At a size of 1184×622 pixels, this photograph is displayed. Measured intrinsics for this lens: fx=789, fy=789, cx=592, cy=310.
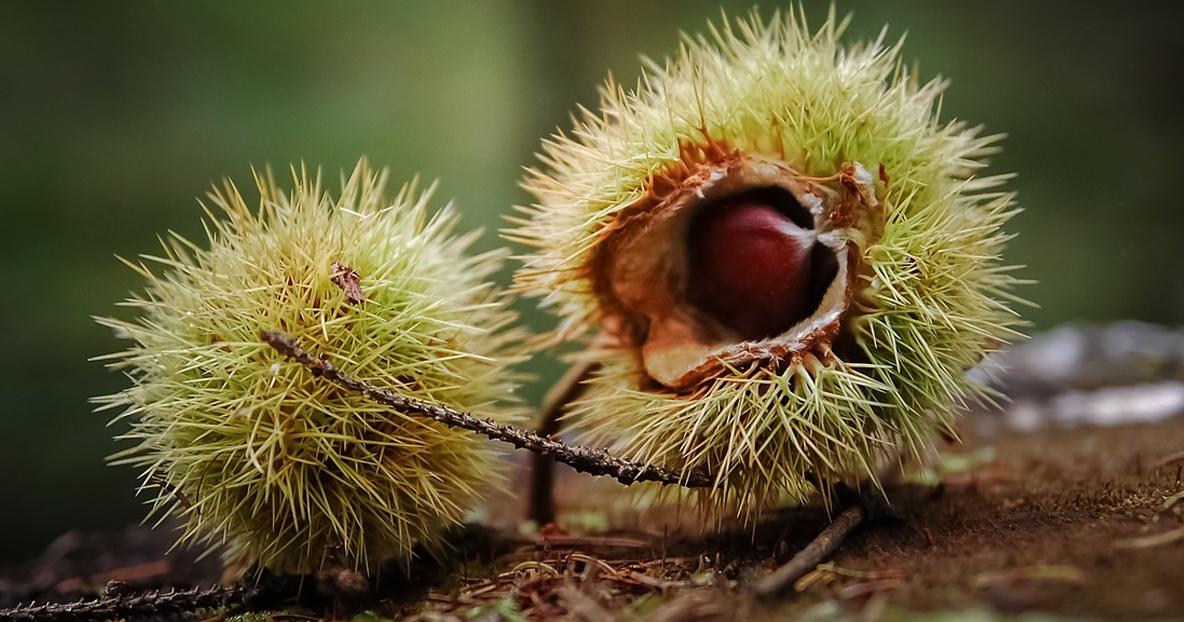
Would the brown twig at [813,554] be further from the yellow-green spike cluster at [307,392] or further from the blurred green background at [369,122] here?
the blurred green background at [369,122]

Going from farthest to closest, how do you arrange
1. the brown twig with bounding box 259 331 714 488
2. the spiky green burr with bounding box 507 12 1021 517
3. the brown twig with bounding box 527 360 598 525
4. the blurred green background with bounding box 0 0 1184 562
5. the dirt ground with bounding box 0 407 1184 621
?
the blurred green background with bounding box 0 0 1184 562
the brown twig with bounding box 527 360 598 525
the spiky green burr with bounding box 507 12 1021 517
the brown twig with bounding box 259 331 714 488
the dirt ground with bounding box 0 407 1184 621

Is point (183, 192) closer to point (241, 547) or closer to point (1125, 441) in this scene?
point (241, 547)

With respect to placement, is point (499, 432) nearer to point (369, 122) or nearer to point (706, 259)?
point (706, 259)

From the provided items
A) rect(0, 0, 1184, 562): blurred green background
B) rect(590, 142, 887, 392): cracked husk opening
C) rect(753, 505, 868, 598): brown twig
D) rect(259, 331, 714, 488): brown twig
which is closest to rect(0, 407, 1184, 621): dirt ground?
rect(753, 505, 868, 598): brown twig

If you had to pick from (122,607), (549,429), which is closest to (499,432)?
(549,429)

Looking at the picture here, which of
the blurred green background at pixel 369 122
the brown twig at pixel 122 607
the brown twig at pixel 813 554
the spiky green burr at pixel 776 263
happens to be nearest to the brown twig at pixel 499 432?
the spiky green burr at pixel 776 263

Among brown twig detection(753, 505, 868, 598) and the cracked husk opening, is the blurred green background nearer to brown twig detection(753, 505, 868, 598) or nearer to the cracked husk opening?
the cracked husk opening

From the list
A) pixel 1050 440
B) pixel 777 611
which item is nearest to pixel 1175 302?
pixel 1050 440
